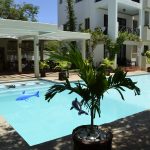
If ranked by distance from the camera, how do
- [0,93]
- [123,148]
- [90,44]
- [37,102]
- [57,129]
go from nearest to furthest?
[123,148] < [57,129] < [37,102] < [0,93] < [90,44]

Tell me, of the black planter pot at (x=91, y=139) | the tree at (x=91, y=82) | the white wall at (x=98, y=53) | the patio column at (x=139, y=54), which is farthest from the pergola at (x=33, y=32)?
the black planter pot at (x=91, y=139)

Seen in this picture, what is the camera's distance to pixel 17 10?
1555 inches

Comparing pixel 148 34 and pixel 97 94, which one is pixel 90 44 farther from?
pixel 97 94

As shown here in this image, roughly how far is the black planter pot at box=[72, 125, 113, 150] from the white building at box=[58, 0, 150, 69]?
829 inches

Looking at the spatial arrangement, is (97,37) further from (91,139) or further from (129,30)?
(91,139)

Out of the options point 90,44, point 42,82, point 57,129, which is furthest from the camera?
point 90,44

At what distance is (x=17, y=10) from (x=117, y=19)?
17618mm

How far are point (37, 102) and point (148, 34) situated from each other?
19230 millimetres

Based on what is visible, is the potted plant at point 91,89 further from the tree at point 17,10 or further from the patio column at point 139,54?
the tree at point 17,10

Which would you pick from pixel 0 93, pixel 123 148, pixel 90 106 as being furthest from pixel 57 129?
pixel 0 93

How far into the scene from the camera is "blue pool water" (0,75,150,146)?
881cm

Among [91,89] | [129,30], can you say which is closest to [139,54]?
[129,30]

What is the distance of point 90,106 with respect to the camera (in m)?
4.67

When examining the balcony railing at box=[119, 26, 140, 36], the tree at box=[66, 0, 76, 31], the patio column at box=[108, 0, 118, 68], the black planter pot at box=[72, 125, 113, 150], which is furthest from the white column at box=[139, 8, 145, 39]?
the black planter pot at box=[72, 125, 113, 150]
